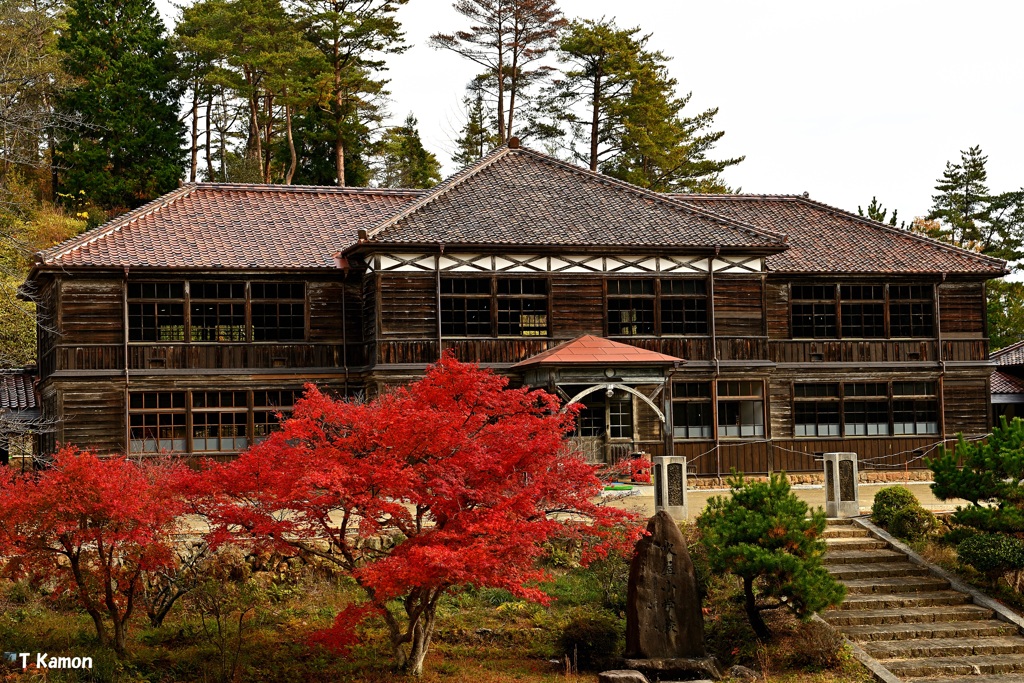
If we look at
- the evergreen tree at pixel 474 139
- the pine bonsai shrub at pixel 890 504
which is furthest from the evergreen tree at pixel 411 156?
the pine bonsai shrub at pixel 890 504

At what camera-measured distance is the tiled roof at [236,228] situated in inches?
976

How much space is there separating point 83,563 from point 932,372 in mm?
21698

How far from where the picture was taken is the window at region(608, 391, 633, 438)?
26.2 m

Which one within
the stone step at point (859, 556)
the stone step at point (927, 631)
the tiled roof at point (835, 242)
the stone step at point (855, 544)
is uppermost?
the tiled roof at point (835, 242)

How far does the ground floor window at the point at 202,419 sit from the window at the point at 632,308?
7664mm

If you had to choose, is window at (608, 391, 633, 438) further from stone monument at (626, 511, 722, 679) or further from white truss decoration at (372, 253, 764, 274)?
stone monument at (626, 511, 722, 679)

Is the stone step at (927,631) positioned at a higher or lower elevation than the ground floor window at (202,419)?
lower

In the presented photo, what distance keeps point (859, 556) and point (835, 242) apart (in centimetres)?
1387

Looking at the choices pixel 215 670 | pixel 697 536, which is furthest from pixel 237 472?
pixel 697 536

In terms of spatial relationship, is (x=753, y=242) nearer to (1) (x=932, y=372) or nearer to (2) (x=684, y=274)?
(2) (x=684, y=274)

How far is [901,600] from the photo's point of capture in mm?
15828

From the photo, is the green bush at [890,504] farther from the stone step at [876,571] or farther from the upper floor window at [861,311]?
the upper floor window at [861,311]

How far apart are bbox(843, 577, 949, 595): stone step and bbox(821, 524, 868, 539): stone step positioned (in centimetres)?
156

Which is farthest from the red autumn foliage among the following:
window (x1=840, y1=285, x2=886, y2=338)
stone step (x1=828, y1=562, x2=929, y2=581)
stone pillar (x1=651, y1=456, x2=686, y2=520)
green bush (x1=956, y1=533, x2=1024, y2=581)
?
window (x1=840, y1=285, x2=886, y2=338)
